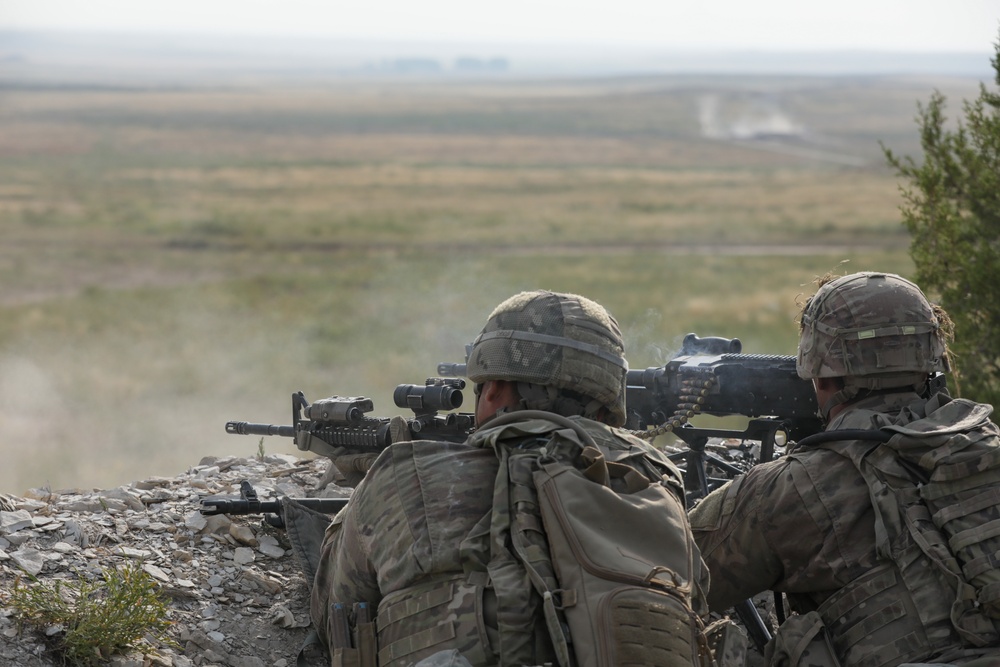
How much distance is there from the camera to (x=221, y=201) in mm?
56344

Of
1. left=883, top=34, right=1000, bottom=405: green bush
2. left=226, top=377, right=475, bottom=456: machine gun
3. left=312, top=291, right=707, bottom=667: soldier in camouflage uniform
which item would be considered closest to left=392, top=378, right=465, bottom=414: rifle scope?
left=226, top=377, right=475, bottom=456: machine gun

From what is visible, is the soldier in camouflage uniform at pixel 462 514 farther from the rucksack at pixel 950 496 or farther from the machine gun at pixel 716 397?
the machine gun at pixel 716 397

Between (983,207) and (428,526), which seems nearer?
(428,526)

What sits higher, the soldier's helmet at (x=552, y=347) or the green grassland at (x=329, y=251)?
the soldier's helmet at (x=552, y=347)

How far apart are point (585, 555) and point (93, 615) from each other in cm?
217

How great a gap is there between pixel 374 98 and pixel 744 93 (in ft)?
191

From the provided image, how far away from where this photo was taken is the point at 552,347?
13.0 feet

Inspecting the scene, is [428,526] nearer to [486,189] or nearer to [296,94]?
[486,189]

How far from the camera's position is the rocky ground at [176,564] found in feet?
15.6

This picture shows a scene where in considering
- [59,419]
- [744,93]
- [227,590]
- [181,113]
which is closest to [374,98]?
[181,113]

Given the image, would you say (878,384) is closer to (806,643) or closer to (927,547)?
(927,547)

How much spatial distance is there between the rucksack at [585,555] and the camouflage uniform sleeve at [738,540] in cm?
52

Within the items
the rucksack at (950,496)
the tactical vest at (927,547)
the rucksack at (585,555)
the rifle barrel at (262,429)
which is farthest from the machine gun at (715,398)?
the rucksack at (585,555)

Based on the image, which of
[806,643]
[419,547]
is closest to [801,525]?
[806,643]
